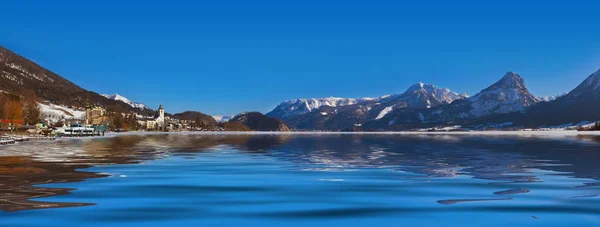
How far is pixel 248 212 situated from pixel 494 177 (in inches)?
676

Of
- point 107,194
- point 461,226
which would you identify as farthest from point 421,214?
point 107,194

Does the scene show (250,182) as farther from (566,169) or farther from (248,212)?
(566,169)

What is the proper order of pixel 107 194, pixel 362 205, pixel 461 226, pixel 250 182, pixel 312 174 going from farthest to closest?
1. pixel 312 174
2. pixel 250 182
3. pixel 107 194
4. pixel 362 205
5. pixel 461 226

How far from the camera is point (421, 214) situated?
693 inches

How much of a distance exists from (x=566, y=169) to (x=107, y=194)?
2863 centimetres

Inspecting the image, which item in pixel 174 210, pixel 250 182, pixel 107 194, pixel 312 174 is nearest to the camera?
pixel 174 210

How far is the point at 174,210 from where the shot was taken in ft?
60.4

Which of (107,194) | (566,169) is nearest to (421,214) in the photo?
(107,194)

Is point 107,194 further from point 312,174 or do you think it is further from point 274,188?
point 312,174

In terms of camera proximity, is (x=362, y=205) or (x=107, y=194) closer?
(x=362, y=205)

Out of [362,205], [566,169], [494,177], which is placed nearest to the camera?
[362,205]

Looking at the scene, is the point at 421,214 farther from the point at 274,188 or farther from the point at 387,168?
the point at 387,168

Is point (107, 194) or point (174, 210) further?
point (107, 194)

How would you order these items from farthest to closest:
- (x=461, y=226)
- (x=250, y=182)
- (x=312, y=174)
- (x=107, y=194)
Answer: (x=312, y=174) < (x=250, y=182) < (x=107, y=194) < (x=461, y=226)
